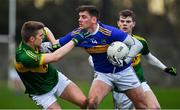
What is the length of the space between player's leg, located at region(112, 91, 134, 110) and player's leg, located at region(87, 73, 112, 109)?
1277 mm

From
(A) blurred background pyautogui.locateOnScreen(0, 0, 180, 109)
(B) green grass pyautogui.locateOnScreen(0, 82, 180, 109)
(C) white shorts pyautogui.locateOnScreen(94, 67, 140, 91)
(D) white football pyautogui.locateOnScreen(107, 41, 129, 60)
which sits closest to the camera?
(D) white football pyautogui.locateOnScreen(107, 41, 129, 60)

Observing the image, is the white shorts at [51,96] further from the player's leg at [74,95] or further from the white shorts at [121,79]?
the white shorts at [121,79]

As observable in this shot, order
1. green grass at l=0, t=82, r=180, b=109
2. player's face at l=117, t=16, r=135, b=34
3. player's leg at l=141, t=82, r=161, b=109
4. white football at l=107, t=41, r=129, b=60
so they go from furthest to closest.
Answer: green grass at l=0, t=82, r=180, b=109
player's face at l=117, t=16, r=135, b=34
player's leg at l=141, t=82, r=161, b=109
white football at l=107, t=41, r=129, b=60

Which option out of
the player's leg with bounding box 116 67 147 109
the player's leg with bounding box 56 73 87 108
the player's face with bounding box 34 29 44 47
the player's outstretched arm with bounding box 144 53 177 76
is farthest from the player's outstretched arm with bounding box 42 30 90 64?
the player's outstretched arm with bounding box 144 53 177 76

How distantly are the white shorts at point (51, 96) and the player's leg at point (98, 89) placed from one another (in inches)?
16.8

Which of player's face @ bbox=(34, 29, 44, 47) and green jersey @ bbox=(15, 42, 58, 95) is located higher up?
player's face @ bbox=(34, 29, 44, 47)

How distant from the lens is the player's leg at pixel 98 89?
10867 millimetres

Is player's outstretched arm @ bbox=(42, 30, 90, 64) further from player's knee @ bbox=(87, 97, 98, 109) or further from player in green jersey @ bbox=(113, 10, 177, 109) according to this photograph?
player in green jersey @ bbox=(113, 10, 177, 109)

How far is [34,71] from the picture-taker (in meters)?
10.6

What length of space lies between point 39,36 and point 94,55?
1.12 meters

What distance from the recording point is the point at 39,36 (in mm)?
10484

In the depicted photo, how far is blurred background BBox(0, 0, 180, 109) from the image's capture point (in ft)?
113

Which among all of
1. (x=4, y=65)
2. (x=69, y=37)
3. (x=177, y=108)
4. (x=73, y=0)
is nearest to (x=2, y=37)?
(x=4, y=65)

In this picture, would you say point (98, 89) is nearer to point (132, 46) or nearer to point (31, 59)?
point (132, 46)
